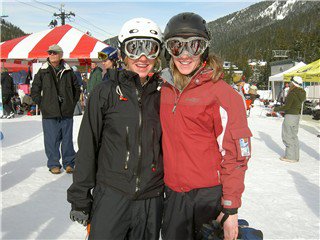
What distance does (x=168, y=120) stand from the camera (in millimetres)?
2043

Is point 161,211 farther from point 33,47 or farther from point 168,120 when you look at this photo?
point 33,47

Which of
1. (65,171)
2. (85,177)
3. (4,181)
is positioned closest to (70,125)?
(65,171)

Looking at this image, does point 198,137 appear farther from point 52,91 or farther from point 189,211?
point 52,91

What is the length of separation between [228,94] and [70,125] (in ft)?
13.6

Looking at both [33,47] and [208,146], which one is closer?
[208,146]

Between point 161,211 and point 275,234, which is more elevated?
point 161,211

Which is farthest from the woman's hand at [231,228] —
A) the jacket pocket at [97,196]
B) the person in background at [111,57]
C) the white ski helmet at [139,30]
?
the person in background at [111,57]

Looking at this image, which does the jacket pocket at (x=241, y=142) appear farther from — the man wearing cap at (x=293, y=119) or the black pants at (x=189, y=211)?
the man wearing cap at (x=293, y=119)

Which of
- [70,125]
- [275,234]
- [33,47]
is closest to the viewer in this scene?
[275,234]

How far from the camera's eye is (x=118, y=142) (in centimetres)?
199

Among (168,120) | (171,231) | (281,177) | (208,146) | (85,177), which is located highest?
(168,120)

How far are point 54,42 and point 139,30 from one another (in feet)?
45.5

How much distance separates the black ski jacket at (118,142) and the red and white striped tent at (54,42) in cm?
1258

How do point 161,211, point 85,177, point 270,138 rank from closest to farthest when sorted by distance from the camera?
point 85,177
point 161,211
point 270,138
